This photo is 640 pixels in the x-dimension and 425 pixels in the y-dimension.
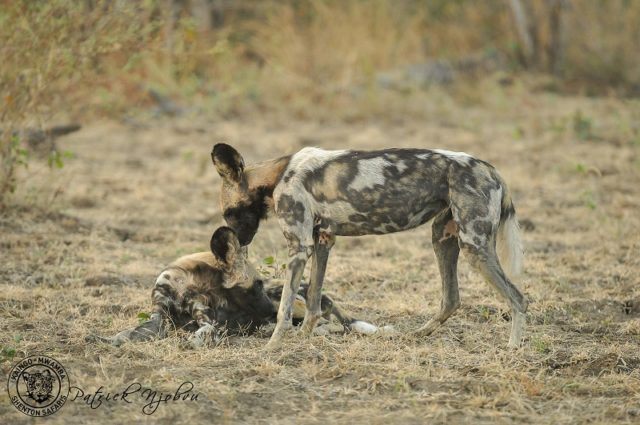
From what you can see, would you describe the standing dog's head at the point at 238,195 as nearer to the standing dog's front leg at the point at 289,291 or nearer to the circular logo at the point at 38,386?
the standing dog's front leg at the point at 289,291

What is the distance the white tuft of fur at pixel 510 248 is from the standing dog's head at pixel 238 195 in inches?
43.5

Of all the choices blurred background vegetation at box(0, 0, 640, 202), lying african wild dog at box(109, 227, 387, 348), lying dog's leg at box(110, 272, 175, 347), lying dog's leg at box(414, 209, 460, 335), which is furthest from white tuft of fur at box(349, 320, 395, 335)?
blurred background vegetation at box(0, 0, 640, 202)

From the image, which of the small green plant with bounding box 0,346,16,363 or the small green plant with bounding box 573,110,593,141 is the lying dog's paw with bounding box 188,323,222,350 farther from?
the small green plant with bounding box 573,110,593,141

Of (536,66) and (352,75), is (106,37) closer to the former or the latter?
(352,75)

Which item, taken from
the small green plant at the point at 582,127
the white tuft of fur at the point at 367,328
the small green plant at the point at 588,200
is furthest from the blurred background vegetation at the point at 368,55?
the white tuft of fur at the point at 367,328

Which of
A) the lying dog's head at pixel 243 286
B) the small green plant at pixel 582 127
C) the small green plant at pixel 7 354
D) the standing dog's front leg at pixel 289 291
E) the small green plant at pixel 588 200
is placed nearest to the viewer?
the small green plant at pixel 7 354

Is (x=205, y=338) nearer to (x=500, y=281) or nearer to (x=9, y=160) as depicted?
(x=500, y=281)

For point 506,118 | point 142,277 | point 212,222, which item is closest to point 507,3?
point 506,118

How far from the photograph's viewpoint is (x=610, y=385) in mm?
3963

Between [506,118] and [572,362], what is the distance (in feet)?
26.0

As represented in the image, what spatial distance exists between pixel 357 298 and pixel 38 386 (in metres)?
2.18

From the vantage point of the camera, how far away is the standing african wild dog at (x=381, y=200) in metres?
4.41

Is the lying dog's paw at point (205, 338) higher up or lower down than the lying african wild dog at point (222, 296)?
lower down

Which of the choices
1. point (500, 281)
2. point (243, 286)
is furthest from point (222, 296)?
point (500, 281)
